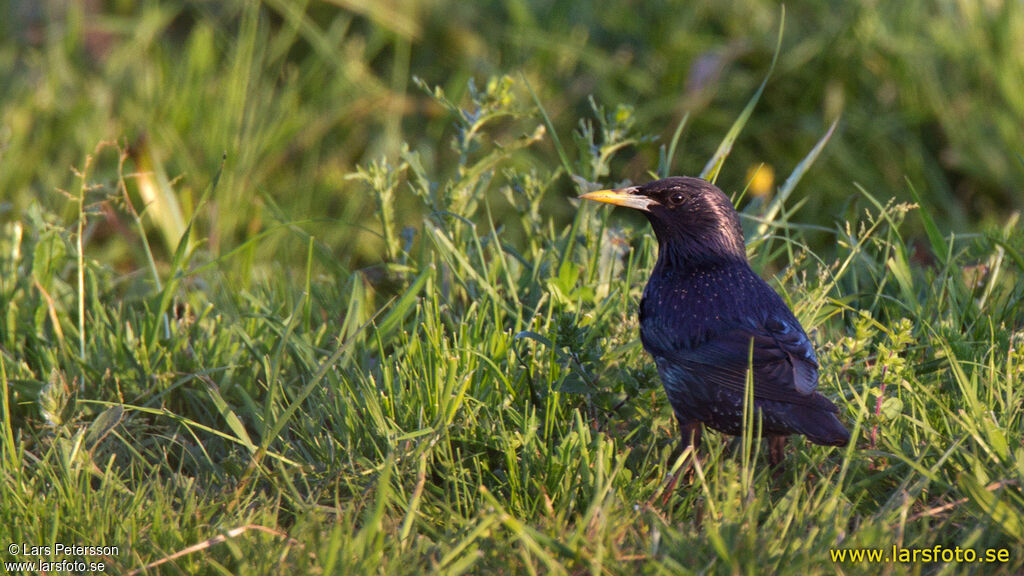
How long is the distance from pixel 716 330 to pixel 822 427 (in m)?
0.46

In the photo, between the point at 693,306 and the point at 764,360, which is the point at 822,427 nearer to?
the point at 764,360

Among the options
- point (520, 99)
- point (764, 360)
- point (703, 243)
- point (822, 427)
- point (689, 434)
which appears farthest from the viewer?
point (520, 99)

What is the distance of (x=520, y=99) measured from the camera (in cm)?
585

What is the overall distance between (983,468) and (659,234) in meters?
1.18

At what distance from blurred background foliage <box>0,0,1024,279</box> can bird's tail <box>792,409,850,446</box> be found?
2771 mm

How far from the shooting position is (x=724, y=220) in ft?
10.7

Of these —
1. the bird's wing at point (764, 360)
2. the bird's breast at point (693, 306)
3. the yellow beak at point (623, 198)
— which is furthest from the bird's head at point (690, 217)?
the bird's wing at point (764, 360)

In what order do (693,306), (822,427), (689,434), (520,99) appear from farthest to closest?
(520,99)
(693,306)
(689,434)
(822,427)

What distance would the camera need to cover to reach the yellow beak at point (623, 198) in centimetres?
328

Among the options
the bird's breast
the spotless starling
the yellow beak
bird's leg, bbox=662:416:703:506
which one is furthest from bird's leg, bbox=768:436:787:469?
the yellow beak

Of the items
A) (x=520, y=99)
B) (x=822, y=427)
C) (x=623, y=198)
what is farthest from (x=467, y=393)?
(x=520, y=99)

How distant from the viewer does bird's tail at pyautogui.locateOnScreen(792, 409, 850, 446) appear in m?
2.57

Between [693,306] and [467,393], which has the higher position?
[693,306]

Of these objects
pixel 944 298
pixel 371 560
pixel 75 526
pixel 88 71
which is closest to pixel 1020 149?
pixel 944 298
